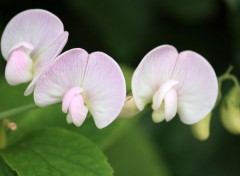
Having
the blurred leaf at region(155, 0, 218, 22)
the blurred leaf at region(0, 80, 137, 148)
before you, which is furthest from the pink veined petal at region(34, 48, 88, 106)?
the blurred leaf at region(155, 0, 218, 22)

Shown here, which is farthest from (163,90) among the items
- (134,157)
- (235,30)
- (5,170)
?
(235,30)

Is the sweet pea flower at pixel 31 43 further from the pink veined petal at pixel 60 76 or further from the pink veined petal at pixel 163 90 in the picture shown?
the pink veined petal at pixel 163 90

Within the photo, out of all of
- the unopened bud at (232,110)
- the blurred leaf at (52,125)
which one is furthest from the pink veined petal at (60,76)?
the unopened bud at (232,110)

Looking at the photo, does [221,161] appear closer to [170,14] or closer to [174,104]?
[170,14]

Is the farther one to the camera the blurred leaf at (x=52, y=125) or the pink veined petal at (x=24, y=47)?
the blurred leaf at (x=52, y=125)

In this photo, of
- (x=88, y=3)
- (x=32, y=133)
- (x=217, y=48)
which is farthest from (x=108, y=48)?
(x=32, y=133)

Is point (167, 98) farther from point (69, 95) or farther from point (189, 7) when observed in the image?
point (189, 7)

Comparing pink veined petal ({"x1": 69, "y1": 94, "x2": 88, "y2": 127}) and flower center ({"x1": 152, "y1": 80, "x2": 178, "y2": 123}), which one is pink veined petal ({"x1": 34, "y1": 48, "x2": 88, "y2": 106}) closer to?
pink veined petal ({"x1": 69, "y1": 94, "x2": 88, "y2": 127})
